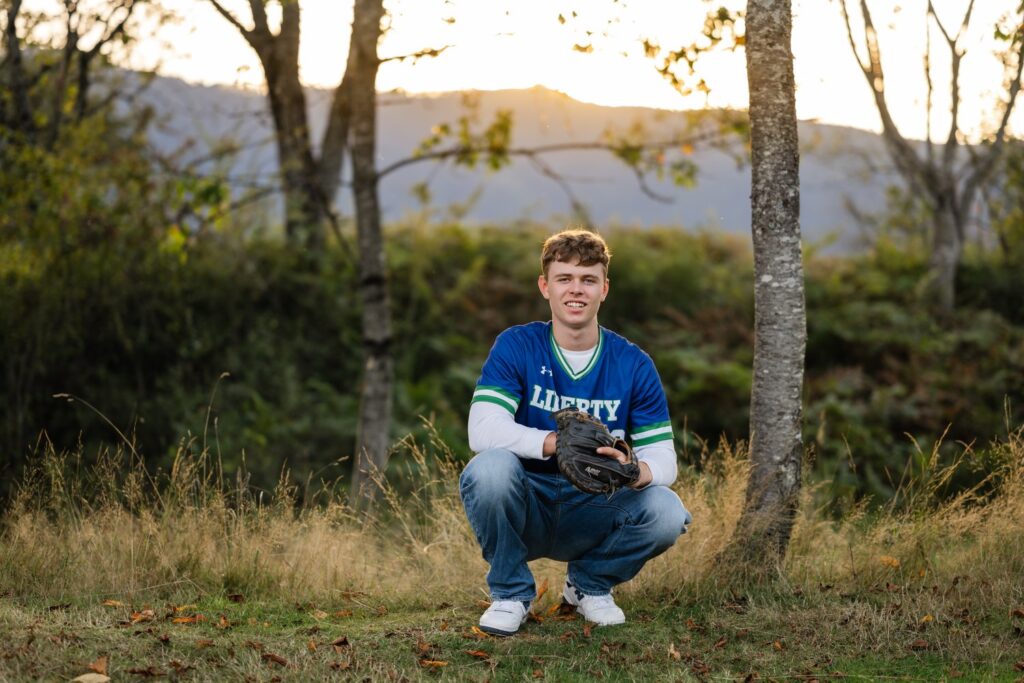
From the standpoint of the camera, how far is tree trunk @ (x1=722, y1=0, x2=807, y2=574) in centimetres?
505

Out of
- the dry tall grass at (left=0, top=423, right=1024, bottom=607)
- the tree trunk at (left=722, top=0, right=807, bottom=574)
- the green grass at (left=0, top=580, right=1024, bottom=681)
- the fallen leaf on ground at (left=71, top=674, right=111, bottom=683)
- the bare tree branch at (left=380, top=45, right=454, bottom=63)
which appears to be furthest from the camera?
the bare tree branch at (left=380, top=45, right=454, bottom=63)

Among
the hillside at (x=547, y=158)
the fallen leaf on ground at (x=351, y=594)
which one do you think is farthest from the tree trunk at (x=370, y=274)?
the fallen leaf on ground at (x=351, y=594)

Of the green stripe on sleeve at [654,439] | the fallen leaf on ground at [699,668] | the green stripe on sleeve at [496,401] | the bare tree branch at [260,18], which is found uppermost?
the bare tree branch at [260,18]

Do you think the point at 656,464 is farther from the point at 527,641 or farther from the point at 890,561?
the point at 890,561

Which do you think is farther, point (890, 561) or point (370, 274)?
A: point (370, 274)

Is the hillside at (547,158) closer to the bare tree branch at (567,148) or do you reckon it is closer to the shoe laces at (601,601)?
the bare tree branch at (567,148)

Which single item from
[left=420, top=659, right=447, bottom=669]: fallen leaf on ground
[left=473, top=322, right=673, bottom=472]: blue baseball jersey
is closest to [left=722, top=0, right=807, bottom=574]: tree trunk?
[left=473, top=322, right=673, bottom=472]: blue baseball jersey

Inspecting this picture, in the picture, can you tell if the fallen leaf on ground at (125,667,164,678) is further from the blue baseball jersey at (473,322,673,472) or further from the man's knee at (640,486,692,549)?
the man's knee at (640,486,692,549)

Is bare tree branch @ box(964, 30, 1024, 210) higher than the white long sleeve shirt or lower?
higher

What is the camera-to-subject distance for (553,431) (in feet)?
13.3

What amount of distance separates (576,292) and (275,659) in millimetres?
1898

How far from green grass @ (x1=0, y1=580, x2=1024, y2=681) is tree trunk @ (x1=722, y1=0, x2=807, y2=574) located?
20.1 inches

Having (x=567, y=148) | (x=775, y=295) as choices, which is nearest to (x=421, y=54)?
(x=567, y=148)

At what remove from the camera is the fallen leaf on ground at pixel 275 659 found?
378 centimetres
